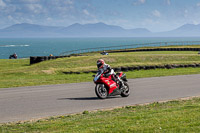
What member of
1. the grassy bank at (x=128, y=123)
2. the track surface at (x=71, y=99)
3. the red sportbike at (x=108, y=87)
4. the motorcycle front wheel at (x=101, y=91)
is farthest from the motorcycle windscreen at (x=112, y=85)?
the grassy bank at (x=128, y=123)

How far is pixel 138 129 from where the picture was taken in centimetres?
688

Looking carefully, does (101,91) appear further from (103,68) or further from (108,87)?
(103,68)

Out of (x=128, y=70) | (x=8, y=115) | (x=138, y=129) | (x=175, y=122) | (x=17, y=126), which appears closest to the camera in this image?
(x=138, y=129)

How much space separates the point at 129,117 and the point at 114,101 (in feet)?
12.6

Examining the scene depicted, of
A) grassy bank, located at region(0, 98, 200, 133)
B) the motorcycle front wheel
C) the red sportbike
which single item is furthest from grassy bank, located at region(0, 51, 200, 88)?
grassy bank, located at region(0, 98, 200, 133)

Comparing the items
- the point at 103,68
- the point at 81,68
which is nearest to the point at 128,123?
the point at 103,68

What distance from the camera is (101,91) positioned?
41.8 ft

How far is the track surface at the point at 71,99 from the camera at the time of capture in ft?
33.4

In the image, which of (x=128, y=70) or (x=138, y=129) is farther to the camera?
(x=128, y=70)

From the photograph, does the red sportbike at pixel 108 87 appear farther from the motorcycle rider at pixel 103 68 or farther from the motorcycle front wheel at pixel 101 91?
the motorcycle rider at pixel 103 68

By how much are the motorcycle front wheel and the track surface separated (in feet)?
0.67

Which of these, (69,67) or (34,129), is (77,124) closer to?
(34,129)

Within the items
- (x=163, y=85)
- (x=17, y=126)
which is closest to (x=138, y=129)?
(x=17, y=126)

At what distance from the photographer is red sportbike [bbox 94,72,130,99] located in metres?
12.4
